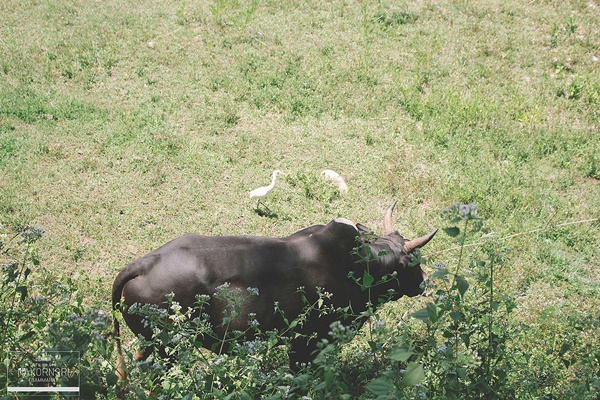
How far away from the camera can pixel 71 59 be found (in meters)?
9.54

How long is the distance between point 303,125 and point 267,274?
4177 millimetres

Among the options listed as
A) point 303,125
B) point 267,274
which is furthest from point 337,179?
point 267,274

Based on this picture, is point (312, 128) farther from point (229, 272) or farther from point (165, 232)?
point (229, 272)

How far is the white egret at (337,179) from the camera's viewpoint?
25.0 ft

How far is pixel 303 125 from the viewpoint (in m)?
8.72

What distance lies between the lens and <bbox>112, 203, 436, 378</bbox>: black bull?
4527 mm

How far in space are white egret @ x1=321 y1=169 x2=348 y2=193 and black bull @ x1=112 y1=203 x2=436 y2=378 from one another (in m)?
2.02

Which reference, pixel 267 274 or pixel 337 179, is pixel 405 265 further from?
pixel 337 179

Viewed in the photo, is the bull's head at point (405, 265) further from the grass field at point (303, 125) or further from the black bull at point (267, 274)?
the grass field at point (303, 125)

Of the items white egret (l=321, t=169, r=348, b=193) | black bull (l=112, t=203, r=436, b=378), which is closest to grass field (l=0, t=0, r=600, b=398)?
white egret (l=321, t=169, r=348, b=193)

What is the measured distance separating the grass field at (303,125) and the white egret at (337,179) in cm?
11

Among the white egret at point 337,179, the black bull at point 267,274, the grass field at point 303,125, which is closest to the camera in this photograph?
the black bull at point 267,274

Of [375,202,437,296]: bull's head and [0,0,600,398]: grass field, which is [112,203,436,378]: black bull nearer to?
[375,202,437,296]: bull's head

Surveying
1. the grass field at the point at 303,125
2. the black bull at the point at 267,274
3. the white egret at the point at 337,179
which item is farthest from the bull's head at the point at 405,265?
the white egret at the point at 337,179
